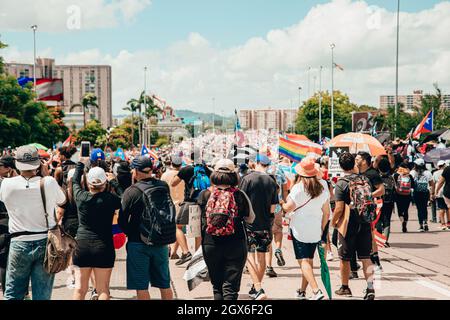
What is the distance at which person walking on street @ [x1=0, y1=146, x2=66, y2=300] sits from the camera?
19.7ft

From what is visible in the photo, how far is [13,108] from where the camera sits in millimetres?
42688

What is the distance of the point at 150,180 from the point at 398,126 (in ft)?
106

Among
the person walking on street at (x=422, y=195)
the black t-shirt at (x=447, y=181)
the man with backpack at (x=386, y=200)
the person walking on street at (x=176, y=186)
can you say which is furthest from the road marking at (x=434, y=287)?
the person walking on street at (x=422, y=195)

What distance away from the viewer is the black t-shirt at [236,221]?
6242 mm

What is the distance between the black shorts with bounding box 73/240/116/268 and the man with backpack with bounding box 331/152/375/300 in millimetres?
2913

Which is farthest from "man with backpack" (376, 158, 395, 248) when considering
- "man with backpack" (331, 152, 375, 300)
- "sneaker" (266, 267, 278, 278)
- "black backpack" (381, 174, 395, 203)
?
"man with backpack" (331, 152, 375, 300)

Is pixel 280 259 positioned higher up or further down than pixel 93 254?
further down

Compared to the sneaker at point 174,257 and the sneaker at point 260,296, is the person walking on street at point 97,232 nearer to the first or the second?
the sneaker at point 260,296

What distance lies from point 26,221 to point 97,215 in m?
0.71

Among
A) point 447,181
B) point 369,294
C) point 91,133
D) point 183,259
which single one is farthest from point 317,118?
point 369,294

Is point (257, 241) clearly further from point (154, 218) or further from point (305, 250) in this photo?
point (154, 218)

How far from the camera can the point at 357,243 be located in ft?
→ 26.4

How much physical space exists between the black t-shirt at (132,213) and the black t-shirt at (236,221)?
60 centimetres

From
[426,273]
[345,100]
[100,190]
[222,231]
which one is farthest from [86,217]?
[345,100]
